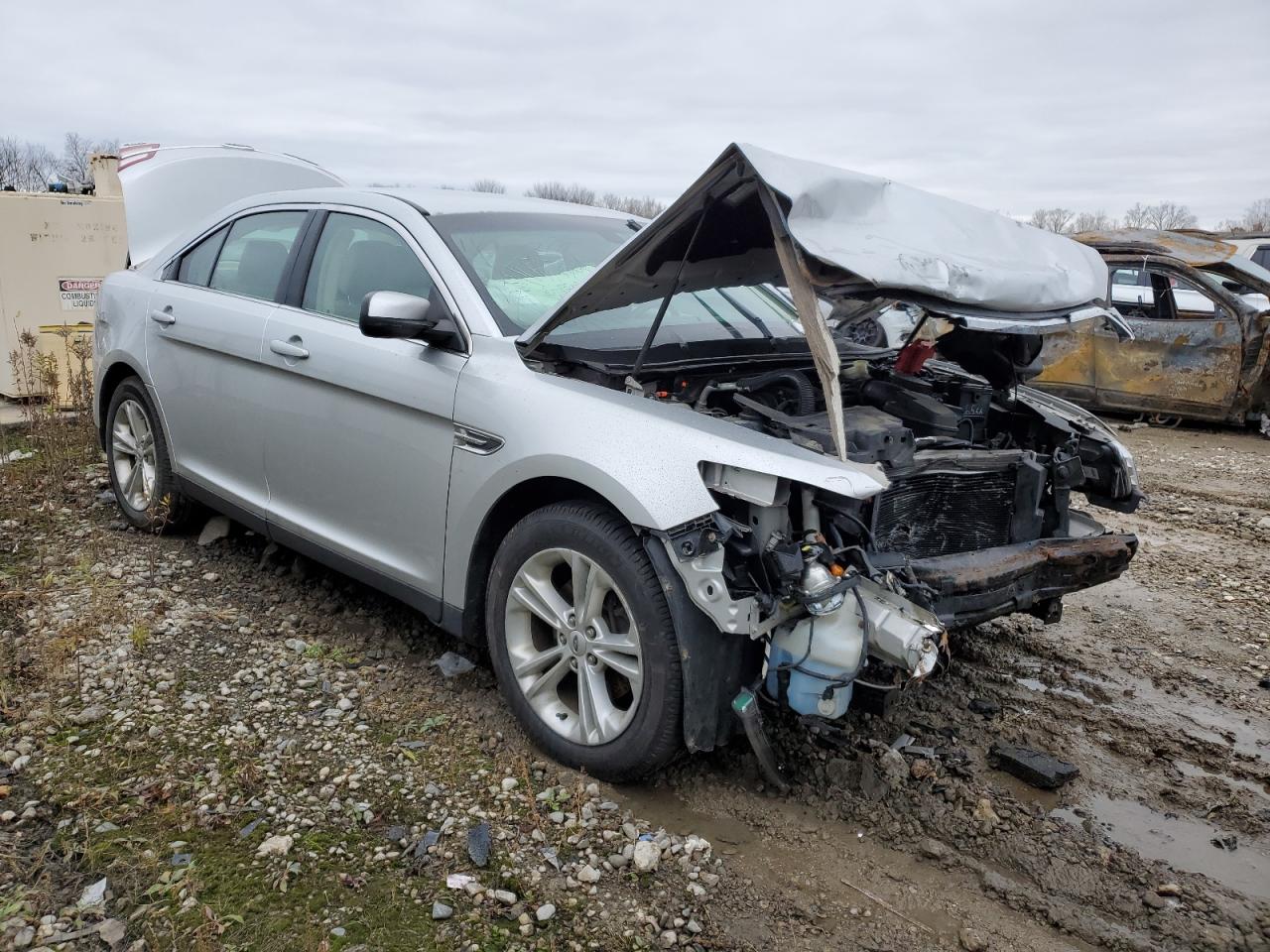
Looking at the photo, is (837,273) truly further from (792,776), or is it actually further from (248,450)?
(248,450)

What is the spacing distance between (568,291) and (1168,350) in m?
7.34

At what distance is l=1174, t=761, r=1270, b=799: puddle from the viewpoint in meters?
3.20

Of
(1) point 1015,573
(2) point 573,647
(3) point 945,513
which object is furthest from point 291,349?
(1) point 1015,573

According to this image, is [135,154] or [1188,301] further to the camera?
[1188,301]

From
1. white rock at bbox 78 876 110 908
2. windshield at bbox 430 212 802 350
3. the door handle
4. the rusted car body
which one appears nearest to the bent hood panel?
windshield at bbox 430 212 802 350

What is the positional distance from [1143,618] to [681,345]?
266cm

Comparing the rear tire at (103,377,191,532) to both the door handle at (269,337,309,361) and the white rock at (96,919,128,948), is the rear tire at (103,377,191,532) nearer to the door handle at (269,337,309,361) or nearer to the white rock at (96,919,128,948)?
the door handle at (269,337,309,361)

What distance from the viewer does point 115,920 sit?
7.97ft

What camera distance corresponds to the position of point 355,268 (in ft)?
12.7

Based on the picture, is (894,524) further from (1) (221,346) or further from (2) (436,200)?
(1) (221,346)

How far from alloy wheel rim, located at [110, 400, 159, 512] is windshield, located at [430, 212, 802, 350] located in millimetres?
2254

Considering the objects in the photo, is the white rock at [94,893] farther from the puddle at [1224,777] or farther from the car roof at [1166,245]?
the car roof at [1166,245]

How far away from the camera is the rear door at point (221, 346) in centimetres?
418

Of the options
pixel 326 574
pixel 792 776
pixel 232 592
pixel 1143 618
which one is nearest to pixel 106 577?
pixel 232 592
